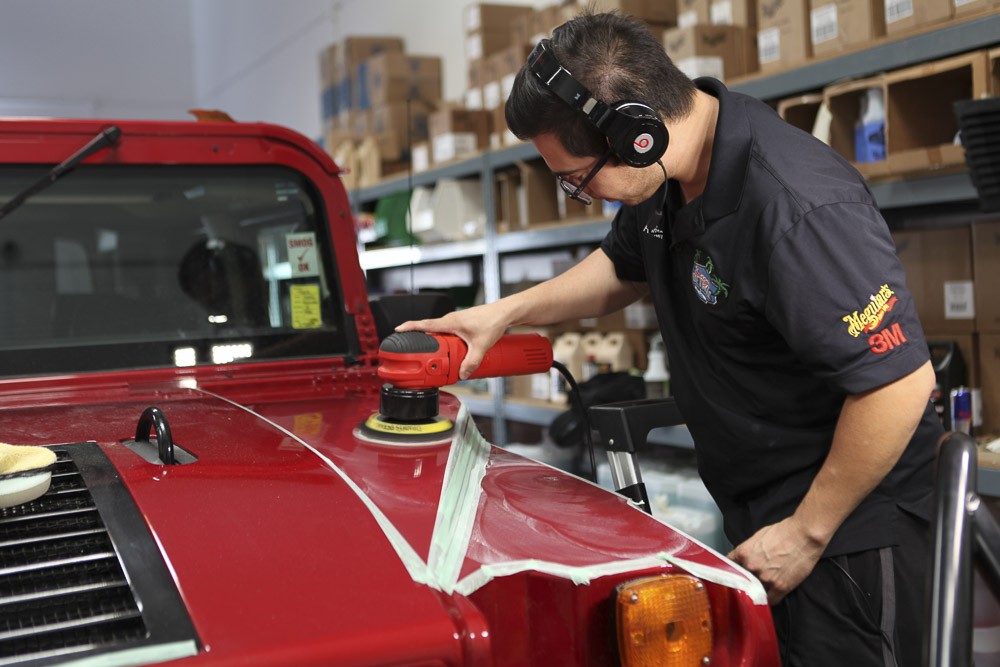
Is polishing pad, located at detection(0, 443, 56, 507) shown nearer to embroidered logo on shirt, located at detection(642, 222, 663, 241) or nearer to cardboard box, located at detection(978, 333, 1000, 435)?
embroidered logo on shirt, located at detection(642, 222, 663, 241)

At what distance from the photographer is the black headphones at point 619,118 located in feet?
4.14

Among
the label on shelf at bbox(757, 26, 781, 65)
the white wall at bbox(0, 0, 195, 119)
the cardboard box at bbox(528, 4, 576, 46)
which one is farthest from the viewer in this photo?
the white wall at bbox(0, 0, 195, 119)

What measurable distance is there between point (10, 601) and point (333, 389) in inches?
42.3

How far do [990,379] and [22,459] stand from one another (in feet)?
8.27

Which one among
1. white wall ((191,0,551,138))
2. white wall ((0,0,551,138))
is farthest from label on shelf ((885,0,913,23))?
white wall ((0,0,551,138))

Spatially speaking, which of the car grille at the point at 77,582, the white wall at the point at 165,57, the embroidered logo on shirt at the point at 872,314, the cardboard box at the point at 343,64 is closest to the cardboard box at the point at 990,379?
the embroidered logo on shirt at the point at 872,314

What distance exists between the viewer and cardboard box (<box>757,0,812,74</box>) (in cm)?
279

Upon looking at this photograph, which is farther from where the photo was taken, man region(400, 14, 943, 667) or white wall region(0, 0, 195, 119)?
white wall region(0, 0, 195, 119)

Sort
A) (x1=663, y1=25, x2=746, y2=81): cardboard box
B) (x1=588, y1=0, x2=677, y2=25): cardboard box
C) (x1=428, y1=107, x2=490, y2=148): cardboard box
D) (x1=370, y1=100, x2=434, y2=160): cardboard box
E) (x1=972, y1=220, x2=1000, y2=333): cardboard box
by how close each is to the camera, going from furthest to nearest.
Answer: (x1=370, y1=100, x2=434, y2=160): cardboard box < (x1=428, y1=107, x2=490, y2=148): cardboard box < (x1=588, y1=0, x2=677, y2=25): cardboard box < (x1=663, y1=25, x2=746, y2=81): cardboard box < (x1=972, y1=220, x2=1000, y2=333): cardboard box

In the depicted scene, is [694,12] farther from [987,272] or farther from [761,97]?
[987,272]

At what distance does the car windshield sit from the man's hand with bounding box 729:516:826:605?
101 cm

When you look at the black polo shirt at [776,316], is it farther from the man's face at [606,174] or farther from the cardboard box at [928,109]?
the cardboard box at [928,109]

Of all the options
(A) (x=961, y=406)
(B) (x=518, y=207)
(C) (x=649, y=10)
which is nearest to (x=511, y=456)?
(A) (x=961, y=406)

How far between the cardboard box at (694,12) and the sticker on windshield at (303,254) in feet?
6.01
